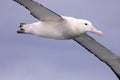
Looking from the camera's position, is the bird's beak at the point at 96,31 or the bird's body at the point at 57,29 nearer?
the bird's body at the point at 57,29

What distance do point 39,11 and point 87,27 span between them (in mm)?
1444

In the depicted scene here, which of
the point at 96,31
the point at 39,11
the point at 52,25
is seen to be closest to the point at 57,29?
the point at 52,25

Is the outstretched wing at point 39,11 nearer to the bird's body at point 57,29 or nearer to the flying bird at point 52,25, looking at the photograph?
the flying bird at point 52,25

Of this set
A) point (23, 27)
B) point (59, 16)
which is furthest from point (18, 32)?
point (59, 16)

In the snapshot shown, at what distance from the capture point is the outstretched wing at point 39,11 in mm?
16688

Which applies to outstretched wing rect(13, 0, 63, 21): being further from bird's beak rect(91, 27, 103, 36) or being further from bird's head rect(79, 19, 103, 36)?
bird's beak rect(91, 27, 103, 36)

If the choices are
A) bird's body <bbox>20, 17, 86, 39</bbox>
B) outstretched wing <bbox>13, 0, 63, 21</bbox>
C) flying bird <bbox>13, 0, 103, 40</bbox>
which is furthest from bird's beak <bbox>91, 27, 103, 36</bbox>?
outstretched wing <bbox>13, 0, 63, 21</bbox>

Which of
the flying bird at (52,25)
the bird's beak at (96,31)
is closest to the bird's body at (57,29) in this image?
the flying bird at (52,25)

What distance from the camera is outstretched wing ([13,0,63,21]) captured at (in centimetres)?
1669

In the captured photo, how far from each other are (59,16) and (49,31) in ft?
1.65

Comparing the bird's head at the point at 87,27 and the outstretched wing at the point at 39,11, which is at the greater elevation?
the outstretched wing at the point at 39,11

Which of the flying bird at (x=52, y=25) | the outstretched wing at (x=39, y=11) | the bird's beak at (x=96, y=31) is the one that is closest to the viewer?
the flying bird at (x=52, y=25)

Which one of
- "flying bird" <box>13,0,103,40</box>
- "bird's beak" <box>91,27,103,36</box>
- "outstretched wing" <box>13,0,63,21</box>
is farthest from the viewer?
"bird's beak" <box>91,27,103,36</box>

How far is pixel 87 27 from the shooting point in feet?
55.2
